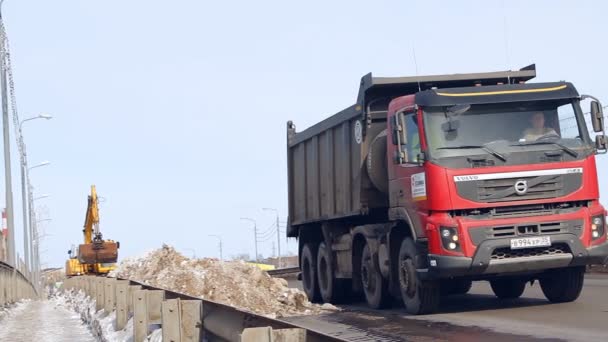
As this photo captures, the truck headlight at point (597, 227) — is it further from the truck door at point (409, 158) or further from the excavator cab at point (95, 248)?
the excavator cab at point (95, 248)

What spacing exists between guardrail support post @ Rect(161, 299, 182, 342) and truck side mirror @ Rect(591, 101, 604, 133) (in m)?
7.01

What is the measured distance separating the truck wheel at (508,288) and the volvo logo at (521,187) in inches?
137

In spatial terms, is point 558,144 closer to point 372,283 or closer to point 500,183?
point 500,183

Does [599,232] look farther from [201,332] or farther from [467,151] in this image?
[201,332]

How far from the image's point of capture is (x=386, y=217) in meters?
15.4

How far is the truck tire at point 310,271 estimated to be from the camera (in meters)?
19.3

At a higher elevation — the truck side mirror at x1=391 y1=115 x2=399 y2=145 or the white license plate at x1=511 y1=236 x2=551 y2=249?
the truck side mirror at x1=391 y1=115 x2=399 y2=145

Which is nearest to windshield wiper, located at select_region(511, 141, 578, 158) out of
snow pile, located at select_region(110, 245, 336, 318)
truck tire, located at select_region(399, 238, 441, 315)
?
truck tire, located at select_region(399, 238, 441, 315)

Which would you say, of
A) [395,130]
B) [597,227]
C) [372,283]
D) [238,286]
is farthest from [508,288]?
[238,286]

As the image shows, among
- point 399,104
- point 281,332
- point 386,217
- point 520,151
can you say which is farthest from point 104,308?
point 281,332

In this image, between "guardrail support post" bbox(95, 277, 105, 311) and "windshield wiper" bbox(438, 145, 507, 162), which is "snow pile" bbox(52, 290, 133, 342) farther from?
"windshield wiper" bbox(438, 145, 507, 162)

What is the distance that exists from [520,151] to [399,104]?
6.60ft

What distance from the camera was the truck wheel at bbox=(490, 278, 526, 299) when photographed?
16.0 metres

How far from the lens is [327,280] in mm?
18266
